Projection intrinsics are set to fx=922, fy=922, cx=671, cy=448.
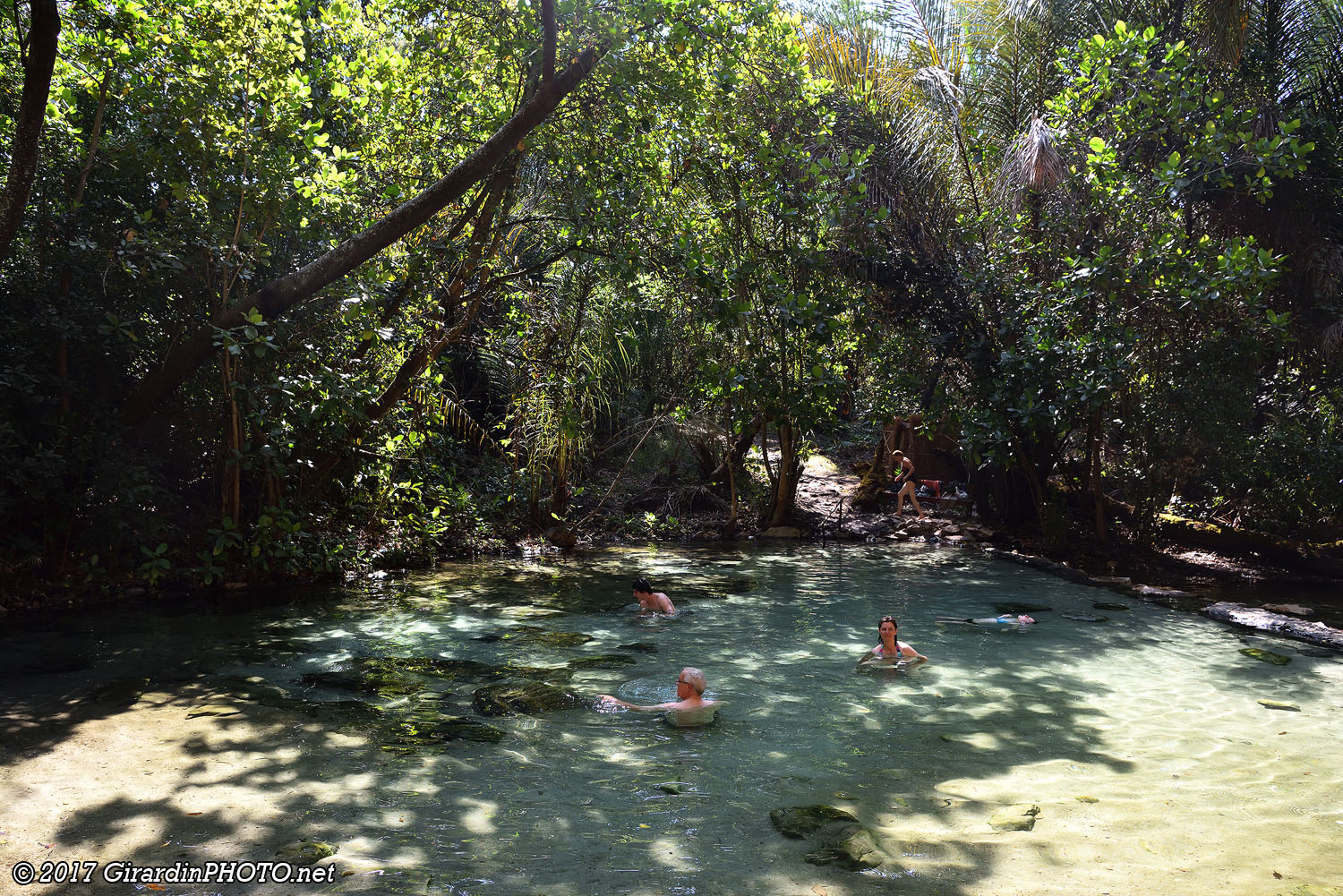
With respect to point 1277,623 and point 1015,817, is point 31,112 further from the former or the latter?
point 1277,623

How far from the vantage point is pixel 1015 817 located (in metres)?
5.13

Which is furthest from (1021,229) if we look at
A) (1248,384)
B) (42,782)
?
(42,782)

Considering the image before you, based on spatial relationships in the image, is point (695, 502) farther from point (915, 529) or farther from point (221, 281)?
point (221, 281)

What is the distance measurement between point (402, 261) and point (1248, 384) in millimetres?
11425

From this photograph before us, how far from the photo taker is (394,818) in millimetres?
4934

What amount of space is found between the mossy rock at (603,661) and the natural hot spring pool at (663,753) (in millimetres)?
103

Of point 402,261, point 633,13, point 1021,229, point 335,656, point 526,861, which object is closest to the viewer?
point 526,861

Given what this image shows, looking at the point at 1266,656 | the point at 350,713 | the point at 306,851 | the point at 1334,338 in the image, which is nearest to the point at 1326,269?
the point at 1334,338

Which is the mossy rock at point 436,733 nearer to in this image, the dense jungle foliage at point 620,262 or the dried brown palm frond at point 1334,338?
the dense jungle foliage at point 620,262

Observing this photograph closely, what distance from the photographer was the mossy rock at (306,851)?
172 inches

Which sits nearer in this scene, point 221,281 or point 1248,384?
point 221,281

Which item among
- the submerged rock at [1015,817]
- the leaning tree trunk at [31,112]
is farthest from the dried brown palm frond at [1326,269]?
the leaning tree trunk at [31,112]

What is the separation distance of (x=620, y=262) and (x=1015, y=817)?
8.06m

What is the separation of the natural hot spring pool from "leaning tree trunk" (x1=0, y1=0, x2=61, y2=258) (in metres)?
3.63
